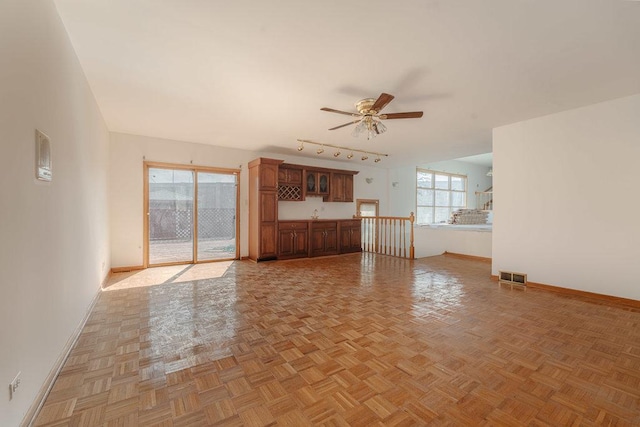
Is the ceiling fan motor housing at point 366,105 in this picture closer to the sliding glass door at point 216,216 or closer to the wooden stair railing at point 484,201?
the sliding glass door at point 216,216

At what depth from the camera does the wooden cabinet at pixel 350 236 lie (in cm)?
712

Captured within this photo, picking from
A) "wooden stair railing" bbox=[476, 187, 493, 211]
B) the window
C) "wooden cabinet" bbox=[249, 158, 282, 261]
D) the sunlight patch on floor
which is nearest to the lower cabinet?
"wooden cabinet" bbox=[249, 158, 282, 261]

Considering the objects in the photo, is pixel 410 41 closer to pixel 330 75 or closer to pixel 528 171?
pixel 330 75

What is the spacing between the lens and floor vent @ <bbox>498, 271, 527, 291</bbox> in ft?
13.8

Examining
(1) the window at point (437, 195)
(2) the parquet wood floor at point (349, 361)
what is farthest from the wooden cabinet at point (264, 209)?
(1) the window at point (437, 195)

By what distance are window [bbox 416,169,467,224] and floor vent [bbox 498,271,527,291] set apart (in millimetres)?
5384

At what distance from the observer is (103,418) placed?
146 centimetres

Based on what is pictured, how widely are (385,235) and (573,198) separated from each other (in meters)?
4.05

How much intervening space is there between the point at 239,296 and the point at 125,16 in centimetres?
312

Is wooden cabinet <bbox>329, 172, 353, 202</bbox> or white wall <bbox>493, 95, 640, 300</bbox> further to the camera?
wooden cabinet <bbox>329, 172, 353, 202</bbox>

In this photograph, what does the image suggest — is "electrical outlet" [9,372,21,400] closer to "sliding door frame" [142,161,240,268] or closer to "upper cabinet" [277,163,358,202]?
"sliding door frame" [142,161,240,268]

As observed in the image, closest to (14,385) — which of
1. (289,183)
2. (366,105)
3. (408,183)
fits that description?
(366,105)

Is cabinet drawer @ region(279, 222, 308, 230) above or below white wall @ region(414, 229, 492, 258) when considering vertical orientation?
above

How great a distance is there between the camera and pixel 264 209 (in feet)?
19.3
